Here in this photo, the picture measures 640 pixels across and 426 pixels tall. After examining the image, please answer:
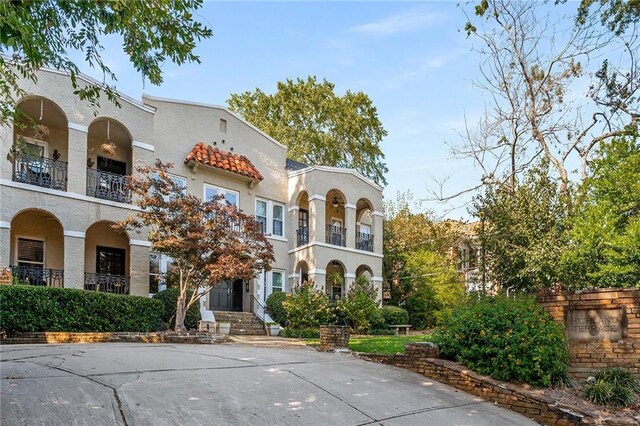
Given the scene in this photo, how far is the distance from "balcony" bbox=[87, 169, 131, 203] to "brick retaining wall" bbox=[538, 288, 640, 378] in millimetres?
14126

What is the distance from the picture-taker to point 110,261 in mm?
19250

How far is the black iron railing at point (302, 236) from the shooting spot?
2455cm

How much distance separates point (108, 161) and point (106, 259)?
12.1 ft

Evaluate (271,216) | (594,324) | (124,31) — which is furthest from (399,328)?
(124,31)

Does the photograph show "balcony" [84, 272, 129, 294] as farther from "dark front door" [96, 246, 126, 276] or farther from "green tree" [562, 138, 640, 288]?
"green tree" [562, 138, 640, 288]

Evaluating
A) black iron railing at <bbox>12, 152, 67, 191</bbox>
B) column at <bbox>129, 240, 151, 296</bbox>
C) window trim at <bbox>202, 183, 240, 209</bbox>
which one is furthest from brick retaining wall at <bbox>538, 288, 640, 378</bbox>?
black iron railing at <bbox>12, 152, 67, 191</bbox>

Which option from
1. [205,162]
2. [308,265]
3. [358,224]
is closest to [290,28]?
[205,162]

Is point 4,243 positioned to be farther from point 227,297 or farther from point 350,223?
point 350,223

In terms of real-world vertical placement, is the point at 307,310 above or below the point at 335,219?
below

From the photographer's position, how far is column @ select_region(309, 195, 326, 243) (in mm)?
23391

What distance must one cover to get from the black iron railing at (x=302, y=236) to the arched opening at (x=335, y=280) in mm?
1654

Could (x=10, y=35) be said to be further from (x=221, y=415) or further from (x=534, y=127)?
(x=534, y=127)

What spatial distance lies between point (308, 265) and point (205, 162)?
659 centimetres

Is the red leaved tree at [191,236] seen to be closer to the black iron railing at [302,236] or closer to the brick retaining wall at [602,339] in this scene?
the black iron railing at [302,236]
